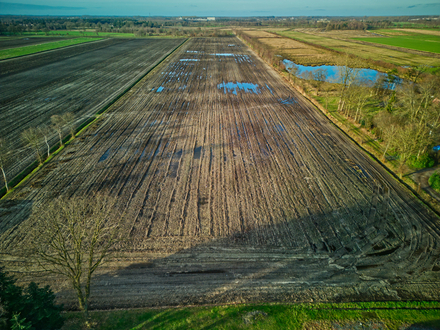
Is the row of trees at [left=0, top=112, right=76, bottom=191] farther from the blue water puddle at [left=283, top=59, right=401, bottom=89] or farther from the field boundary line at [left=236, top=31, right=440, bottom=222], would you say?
the blue water puddle at [left=283, top=59, right=401, bottom=89]

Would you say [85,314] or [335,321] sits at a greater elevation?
[85,314]

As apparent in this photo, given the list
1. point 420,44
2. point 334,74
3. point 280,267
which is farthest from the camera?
point 420,44

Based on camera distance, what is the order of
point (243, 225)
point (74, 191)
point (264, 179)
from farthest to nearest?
point (264, 179)
point (74, 191)
point (243, 225)

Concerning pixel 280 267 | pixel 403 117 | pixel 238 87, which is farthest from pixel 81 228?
pixel 238 87

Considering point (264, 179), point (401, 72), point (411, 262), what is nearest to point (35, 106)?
point (264, 179)

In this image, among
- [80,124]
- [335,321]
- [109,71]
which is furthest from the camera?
[109,71]

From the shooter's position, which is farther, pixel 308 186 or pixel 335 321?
pixel 308 186

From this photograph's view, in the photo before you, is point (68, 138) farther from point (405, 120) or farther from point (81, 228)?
point (405, 120)

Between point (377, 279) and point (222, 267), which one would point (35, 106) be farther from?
point (377, 279)
